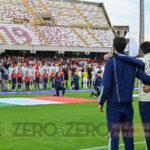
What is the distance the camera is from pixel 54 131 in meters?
8.96

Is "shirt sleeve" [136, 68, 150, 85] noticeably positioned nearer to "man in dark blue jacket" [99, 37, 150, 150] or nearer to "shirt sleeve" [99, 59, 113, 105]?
"man in dark blue jacket" [99, 37, 150, 150]

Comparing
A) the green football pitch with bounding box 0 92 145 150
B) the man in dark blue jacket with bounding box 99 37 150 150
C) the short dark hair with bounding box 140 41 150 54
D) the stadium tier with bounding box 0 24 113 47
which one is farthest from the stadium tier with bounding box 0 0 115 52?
the man in dark blue jacket with bounding box 99 37 150 150

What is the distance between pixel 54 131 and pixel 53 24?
54.0 m

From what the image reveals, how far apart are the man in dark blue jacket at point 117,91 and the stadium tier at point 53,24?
155 ft

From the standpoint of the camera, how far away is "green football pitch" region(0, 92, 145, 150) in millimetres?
7449

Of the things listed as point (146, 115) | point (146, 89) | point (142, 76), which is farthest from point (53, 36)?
point (142, 76)

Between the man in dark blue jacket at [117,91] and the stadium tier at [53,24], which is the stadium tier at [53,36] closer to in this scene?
the stadium tier at [53,24]

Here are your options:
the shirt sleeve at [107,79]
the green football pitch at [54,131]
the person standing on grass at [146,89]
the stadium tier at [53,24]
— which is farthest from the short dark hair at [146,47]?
the stadium tier at [53,24]

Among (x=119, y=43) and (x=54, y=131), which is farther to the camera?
(x=54, y=131)

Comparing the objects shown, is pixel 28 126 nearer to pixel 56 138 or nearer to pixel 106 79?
pixel 56 138

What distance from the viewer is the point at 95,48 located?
Result: 2383 inches

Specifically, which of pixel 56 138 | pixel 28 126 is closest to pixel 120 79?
pixel 56 138

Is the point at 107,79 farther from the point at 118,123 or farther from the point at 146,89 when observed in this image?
the point at 146,89

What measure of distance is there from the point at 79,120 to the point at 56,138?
2.67 meters
